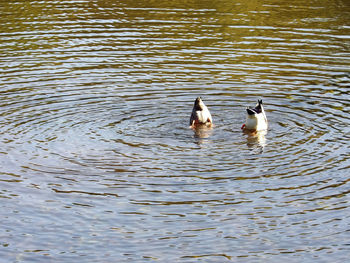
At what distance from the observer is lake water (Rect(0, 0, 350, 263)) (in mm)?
11461

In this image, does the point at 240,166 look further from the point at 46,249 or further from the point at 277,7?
the point at 277,7

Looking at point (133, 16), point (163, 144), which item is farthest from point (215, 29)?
point (163, 144)

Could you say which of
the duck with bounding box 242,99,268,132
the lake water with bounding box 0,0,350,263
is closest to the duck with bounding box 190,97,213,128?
the lake water with bounding box 0,0,350,263

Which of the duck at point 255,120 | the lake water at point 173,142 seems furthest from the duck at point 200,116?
the duck at point 255,120

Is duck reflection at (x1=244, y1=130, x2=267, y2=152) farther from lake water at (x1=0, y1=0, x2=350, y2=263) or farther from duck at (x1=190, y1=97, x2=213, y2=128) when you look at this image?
duck at (x1=190, y1=97, x2=213, y2=128)

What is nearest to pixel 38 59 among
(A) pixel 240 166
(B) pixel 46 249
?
(A) pixel 240 166

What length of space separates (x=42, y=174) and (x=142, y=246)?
3925 mm

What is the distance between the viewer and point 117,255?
10930mm

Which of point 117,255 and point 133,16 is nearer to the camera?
point 117,255

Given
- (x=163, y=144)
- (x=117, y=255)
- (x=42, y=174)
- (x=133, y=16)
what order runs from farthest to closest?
(x=133, y=16), (x=163, y=144), (x=42, y=174), (x=117, y=255)

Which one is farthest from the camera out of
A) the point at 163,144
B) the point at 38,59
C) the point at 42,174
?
the point at 38,59

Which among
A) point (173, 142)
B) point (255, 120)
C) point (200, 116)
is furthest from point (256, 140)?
point (173, 142)

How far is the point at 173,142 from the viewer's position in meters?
16.2

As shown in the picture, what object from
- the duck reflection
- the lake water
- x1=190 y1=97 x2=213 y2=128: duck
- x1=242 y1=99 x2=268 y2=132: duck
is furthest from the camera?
x1=190 y1=97 x2=213 y2=128: duck
